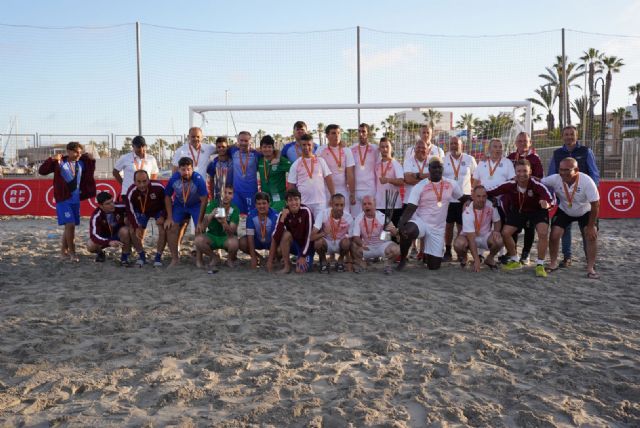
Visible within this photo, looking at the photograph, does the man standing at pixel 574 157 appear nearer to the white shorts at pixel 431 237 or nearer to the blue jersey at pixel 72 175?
the white shorts at pixel 431 237

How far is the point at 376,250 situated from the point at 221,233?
6.08 ft

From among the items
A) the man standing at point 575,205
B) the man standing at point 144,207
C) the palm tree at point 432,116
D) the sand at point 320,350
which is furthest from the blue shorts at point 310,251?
the palm tree at point 432,116

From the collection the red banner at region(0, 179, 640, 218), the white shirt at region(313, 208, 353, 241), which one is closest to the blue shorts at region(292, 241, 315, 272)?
the white shirt at region(313, 208, 353, 241)

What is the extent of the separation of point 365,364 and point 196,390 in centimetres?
100

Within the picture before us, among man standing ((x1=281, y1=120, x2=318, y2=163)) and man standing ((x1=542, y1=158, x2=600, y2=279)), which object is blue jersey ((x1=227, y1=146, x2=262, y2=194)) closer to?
man standing ((x1=281, y1=120, x2=318, y2=163))

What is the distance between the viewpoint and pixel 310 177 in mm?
6145

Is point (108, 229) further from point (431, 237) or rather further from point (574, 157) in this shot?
point (574, 157)

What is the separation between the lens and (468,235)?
593 centimetres

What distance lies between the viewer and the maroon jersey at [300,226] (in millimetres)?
5852

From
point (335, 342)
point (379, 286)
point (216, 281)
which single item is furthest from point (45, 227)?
point (335, 342)

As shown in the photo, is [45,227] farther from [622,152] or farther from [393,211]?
[622,152]

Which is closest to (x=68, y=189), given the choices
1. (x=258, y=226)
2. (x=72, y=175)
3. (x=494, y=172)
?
(x=72, y=175)

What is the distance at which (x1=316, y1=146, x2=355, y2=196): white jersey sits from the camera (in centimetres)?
636

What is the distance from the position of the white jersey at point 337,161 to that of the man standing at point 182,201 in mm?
1496
